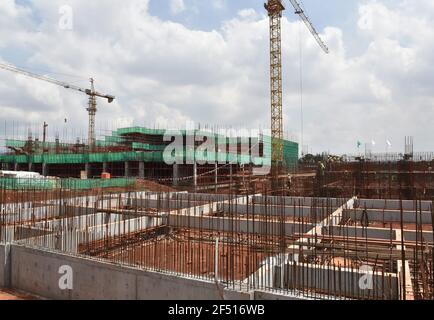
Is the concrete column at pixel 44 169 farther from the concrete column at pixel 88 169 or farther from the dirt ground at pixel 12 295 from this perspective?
the dirt ground at pixel 12 295

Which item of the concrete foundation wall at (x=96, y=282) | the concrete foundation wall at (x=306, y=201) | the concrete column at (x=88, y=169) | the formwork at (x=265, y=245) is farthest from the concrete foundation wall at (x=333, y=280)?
the concrete column at (x=88, y=169)

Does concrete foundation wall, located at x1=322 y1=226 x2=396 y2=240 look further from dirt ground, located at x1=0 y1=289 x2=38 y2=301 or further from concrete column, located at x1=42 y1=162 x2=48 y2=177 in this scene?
concrete column, located at x1=42 y1=162 x2=48 y2=177

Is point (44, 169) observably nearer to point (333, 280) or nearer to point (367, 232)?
point (367, 232)

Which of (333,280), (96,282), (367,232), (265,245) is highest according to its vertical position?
(265,245)

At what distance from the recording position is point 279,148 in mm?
36031

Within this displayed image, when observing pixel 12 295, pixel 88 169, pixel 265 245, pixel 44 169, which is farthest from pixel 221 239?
pixel 44 169

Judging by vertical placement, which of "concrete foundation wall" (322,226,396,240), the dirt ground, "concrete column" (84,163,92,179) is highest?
"concrete column" (84,163,92,179)

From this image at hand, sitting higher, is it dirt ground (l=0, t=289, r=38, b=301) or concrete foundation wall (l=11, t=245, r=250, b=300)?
concrete foundation wall (l=11, t=245, r=250, b=300)

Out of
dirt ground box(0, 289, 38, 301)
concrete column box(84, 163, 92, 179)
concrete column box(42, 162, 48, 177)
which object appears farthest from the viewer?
concrete column box(42, 162, 48, 177)

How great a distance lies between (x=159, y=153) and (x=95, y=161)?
6.83 m

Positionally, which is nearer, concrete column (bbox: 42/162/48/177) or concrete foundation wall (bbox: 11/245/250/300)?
concrete foundation wall (bbox: 11/245/250/300)

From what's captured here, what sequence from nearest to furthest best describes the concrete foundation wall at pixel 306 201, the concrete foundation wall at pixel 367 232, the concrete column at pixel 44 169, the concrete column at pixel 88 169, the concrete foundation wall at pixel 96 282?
the concrete foundation wall at pixel 96 282, the concrete foundation wall at pixel 367 232, the concrete foundation wall at pixel 306 201, the concrete column at pixel 88 169, the concrete column at pixel 44 169

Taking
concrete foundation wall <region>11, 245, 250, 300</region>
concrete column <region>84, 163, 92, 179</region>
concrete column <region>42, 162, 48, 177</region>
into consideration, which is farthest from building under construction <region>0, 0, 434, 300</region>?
concrete column <region>42, 162, 48, 177</region>
